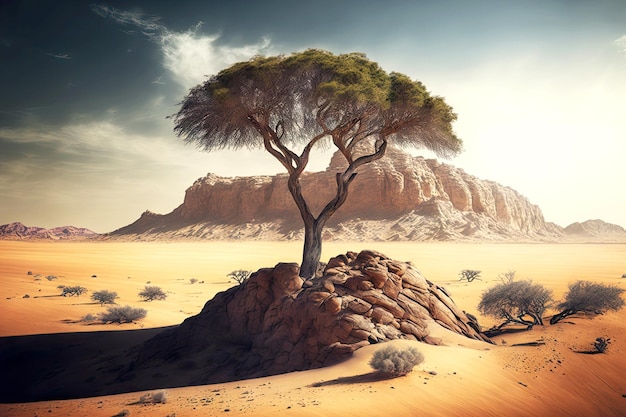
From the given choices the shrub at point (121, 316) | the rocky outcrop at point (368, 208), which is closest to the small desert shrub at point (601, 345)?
the shrub at point (121, 316)

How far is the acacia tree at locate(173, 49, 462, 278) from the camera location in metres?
13.9

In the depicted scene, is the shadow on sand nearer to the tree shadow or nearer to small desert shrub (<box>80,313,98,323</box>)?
small desert shrub (<box>80,313,98,323</box>)

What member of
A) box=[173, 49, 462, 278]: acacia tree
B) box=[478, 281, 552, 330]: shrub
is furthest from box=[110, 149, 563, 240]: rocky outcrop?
box=[173, 49, 462, 278]: acacia tree

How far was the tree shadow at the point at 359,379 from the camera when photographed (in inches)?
292

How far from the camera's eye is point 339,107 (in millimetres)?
13891

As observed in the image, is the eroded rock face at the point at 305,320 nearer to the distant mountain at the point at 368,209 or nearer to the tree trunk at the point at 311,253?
the tree trunk at the point at 311,253

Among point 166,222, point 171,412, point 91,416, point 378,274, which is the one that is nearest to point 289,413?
point 171,412

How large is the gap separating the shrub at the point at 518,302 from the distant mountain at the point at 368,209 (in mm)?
68733

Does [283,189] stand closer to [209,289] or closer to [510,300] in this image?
[209,289]

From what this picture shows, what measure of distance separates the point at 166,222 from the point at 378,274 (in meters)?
129

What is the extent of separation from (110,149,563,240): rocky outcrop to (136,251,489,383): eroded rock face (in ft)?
244

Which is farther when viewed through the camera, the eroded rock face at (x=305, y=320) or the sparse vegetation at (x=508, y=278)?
the sparse vegetation at (x=508, y=278)

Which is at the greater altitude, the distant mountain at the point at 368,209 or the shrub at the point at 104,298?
the distant mountain at the point at 368,209

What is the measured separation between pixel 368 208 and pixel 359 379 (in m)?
96.8
